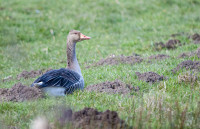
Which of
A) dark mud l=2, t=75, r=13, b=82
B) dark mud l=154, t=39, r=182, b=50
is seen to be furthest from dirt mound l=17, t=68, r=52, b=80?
dark mud l=154, t=39, r=182, b=50

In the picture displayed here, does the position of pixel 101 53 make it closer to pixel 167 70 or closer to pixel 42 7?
pixel 167 70

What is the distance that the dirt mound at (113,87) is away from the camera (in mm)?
Result: 6338

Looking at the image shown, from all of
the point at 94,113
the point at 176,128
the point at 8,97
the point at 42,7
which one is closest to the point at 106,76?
the point at 8,97

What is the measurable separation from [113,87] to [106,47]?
5.21 m

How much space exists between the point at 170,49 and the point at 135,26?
3777 mm

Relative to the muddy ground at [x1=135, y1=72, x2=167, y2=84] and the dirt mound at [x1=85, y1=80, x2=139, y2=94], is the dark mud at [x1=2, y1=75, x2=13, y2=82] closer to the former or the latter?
the dirt mound at [x1=85, y1=80, x2=139, y2=94]

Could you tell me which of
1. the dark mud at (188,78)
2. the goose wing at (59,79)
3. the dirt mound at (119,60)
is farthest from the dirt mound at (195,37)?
the goose wing at (59,79)

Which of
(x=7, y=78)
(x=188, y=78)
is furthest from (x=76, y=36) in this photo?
(x=188, y=78)

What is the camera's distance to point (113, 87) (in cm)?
665

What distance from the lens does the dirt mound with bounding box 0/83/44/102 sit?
5996mm

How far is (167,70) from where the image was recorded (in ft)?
24.6

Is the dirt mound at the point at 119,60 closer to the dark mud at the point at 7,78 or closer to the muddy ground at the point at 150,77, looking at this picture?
the muddy ground at the point at 150,77

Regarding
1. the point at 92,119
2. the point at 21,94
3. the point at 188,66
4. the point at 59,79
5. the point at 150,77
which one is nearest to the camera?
the point at 92,119

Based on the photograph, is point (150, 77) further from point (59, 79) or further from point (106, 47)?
point (106, 47)
